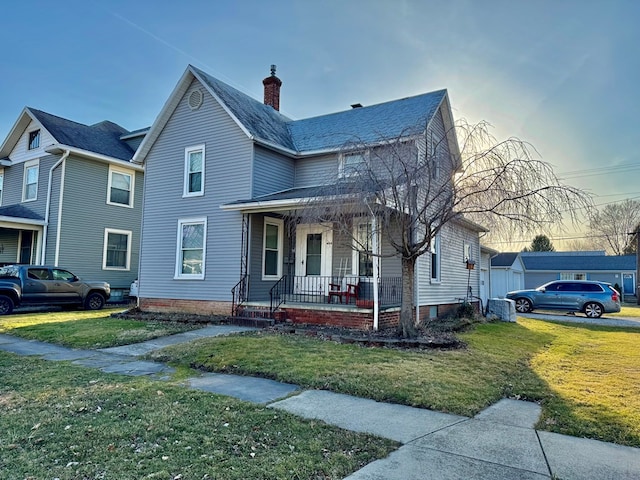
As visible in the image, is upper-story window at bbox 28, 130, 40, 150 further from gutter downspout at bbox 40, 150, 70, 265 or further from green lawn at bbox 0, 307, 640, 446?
green lawn at bbox 0, 307, 640, 446

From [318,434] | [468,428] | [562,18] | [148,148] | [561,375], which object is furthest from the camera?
[148,148]

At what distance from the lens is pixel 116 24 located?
14703mm

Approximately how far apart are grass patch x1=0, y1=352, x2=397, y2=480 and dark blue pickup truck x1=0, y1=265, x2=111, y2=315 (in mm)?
10659

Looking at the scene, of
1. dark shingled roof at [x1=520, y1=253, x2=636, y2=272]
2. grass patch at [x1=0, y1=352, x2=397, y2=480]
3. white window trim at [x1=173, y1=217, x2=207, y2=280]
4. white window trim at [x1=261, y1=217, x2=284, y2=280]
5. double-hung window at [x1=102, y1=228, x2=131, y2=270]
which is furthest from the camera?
dark shingled roof at [x1=520, y1=253, x2=636, y2=272]

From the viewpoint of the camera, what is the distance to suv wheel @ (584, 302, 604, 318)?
63.6 feet

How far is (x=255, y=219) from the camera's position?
13.3 meters

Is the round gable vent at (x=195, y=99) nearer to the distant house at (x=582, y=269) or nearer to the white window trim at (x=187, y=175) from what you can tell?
the white window trim at (x=187, y=175)

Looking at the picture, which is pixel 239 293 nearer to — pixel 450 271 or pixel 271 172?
pixel 271 172

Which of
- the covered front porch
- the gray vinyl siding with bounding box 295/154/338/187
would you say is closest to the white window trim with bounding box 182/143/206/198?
the covered front porch

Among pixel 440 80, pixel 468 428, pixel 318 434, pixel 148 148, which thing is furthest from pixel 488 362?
pixel 148 148

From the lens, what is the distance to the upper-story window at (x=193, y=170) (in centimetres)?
1445

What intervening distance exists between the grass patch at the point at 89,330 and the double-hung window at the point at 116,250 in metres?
6.92

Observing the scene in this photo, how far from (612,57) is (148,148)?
49.0 feet

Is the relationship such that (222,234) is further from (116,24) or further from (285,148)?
(116,24)
